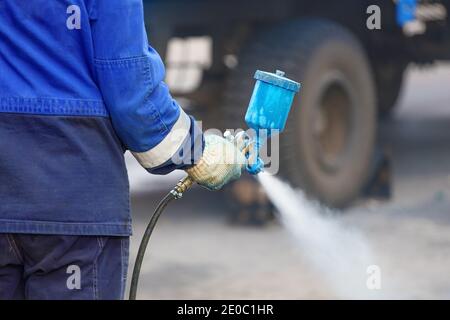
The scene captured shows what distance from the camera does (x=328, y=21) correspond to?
261 inches

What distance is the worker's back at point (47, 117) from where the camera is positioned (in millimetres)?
2246

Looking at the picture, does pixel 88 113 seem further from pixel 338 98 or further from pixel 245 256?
pixel 338 98

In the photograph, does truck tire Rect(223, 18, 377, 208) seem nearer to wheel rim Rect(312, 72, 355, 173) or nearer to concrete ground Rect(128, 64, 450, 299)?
wheel rim Rect(312, 72, 355, 173)

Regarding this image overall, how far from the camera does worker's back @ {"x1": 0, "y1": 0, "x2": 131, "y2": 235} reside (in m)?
2.25

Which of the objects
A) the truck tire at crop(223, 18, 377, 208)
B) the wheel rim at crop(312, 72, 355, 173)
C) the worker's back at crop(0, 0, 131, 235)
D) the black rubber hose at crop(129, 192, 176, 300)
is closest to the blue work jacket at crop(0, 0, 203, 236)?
the worker's back at crop(0, 0, 131, 235)

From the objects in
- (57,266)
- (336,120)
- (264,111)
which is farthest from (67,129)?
(336,120)

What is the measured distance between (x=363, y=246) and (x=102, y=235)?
11.1 feet

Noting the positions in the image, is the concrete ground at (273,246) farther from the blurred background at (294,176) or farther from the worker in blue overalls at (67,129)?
the worker in blue overalls at (67,129)

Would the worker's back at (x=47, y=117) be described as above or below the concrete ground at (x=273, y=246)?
above

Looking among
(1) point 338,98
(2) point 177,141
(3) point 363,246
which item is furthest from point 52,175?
(1) point 338,98

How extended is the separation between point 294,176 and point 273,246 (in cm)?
59

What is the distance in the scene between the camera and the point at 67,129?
226 centimetres

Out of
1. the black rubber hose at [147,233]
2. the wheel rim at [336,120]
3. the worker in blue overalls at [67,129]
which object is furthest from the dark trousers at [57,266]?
the wheel rim at [336,120]
